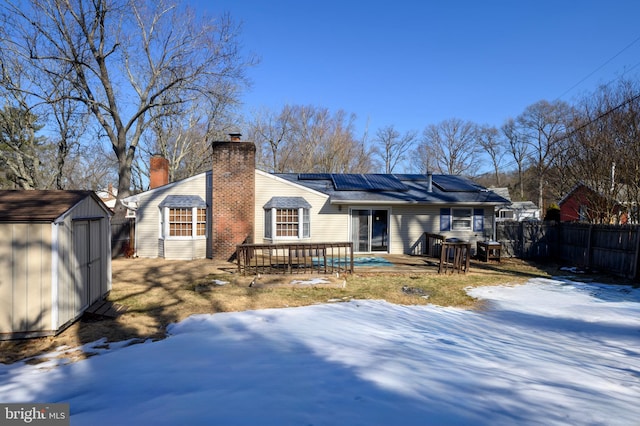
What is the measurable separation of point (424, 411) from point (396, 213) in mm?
13223

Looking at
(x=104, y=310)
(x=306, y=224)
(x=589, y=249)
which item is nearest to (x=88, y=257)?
(x=104, y=310)

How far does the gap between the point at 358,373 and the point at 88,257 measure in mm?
6312

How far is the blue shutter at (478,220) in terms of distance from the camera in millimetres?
15758

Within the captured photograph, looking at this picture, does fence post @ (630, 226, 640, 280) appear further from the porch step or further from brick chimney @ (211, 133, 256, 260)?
the porch step

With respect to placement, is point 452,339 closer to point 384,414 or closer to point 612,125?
point 384,414

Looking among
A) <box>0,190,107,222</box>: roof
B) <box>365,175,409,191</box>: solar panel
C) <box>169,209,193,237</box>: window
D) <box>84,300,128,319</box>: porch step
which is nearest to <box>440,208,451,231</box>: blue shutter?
<box>365,175,409,191</box>: solar panel

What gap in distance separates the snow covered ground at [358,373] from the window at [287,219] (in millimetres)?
7963

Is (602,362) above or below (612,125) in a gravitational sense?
below

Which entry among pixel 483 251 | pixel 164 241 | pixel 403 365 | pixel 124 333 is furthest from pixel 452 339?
pixel 164 241

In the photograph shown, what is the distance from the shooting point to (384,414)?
2.82m

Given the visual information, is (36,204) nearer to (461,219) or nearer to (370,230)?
(370,230)

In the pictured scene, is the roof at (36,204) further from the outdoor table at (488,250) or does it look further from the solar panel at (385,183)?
the outdoor table at (488,250)

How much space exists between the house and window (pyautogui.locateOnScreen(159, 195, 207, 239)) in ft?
0.13

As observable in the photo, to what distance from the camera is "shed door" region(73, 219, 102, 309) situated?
6730mm
